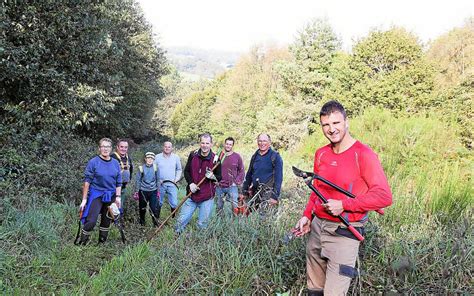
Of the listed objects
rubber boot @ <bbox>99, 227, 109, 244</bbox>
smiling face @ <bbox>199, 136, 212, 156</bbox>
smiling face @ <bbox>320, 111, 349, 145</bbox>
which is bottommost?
rubber boot @ <bbox>99, 227, 109, 244</bbox>

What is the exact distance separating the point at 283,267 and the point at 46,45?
866 centimetres

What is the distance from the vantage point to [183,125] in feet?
167

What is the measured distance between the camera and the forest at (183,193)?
11.5ft

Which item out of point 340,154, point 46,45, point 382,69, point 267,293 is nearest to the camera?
point 340,154

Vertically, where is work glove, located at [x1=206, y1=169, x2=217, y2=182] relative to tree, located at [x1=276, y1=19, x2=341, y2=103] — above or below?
below

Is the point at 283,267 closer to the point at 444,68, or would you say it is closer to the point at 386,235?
the point at 386,235

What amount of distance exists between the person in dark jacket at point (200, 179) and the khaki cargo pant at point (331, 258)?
2.82m

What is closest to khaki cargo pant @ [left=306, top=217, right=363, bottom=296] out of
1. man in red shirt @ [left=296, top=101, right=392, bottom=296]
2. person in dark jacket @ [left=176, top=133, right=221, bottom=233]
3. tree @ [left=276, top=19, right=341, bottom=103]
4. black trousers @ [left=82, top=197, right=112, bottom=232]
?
man in red shirt @ [left=296, top=101, right=392, bottom=296]

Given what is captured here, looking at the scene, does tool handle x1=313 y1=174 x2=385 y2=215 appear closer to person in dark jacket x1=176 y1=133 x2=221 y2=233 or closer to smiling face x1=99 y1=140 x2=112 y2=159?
person in dark jacket x1=176 y1=133 x2=221 y2=233

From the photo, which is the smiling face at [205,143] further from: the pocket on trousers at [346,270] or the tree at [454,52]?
the tree at [454,52]

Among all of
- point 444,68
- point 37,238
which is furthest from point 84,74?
point 444,68

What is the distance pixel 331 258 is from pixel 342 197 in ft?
1.54

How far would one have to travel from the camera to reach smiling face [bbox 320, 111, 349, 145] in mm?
2662

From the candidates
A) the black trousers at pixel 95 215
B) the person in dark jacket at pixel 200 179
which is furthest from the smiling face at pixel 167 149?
the black trousers at pixel 95 215
